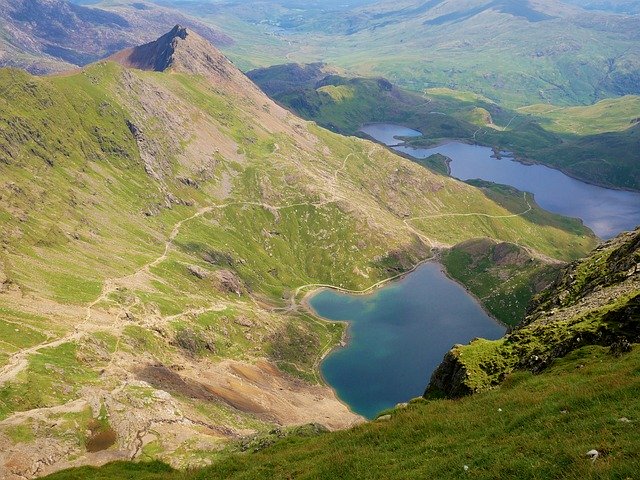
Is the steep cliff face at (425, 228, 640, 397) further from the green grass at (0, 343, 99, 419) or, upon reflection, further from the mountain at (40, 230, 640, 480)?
the green grass at (0, 343, 99, 419)

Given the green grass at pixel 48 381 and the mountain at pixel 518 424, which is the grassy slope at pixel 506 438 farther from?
the green grass at pixel 48 381

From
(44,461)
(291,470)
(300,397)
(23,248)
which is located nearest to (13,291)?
(23,248)

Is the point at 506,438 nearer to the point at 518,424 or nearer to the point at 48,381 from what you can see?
the point at 518,424

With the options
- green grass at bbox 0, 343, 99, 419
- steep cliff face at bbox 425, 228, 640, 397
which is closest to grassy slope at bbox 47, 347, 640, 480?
steep cliff face at bbox 425, 228, 640, 397

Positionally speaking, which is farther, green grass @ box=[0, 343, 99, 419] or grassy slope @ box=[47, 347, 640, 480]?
green grass @ box=[0, 343, 99, 419]

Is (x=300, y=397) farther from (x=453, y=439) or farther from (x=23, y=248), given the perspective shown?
(x=453, y=439)

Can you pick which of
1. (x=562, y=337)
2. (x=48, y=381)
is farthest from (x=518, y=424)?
(x=48, y=381)
